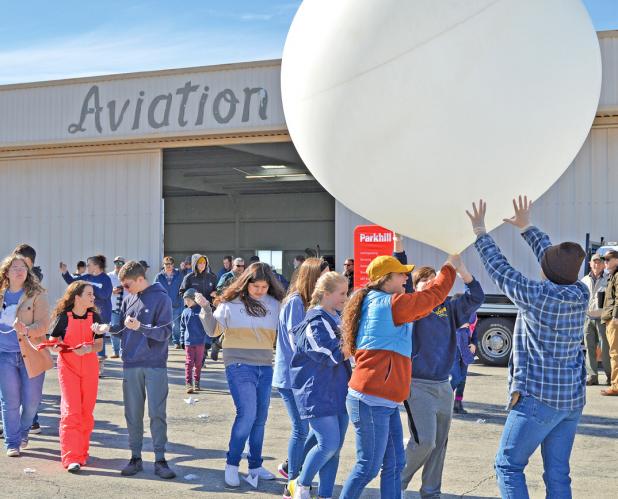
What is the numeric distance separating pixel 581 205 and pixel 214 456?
1096 cm

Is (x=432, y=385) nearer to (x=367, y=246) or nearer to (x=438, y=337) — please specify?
(x=438, y=337)

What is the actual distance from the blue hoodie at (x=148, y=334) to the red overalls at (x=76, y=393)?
510 millimetres

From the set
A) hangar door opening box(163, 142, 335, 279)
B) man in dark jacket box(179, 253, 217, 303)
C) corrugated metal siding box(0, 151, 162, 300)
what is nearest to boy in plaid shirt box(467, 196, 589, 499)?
man in dark jacket box(179, 253, 217, 303)

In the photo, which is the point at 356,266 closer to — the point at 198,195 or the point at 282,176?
the point at 282,176

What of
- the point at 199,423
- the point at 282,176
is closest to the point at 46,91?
the point at 282,176

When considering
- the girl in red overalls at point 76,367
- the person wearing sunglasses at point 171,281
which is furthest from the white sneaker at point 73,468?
the person wearing sunglasses at point 171,281

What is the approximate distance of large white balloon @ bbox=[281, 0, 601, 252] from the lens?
3793 millimetres

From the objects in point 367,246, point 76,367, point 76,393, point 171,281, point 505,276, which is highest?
point 367,246

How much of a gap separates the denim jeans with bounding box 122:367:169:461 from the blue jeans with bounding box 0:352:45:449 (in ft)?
4.15

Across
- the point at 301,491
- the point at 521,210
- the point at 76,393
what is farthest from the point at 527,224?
the point at 76,393

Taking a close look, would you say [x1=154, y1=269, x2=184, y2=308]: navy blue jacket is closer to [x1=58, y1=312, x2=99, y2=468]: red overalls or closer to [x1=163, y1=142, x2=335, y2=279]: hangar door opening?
[x1=58, y1=312, x2=99, y2=468]: red overalls

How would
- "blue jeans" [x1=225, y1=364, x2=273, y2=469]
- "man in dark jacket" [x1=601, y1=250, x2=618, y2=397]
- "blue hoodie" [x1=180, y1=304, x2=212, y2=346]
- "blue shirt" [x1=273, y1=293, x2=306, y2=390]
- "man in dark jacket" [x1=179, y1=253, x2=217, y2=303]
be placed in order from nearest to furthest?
"blue shirt" [x1=273, y1=293, x2=306, y2=390] < "blue jeans" [x1=225, y1=364, x2=273, y2=469] < "blue hoodie" [x1=180, y1=304, x2=212, y2=346] < "man in dark jacket" [x1=601, y1=250, x2=618, y2=397] < "man in dark jacket" [x1=179, y1=253, x2=217, y2=303]

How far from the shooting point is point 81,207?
66.8ft

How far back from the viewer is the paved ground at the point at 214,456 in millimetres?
6117
